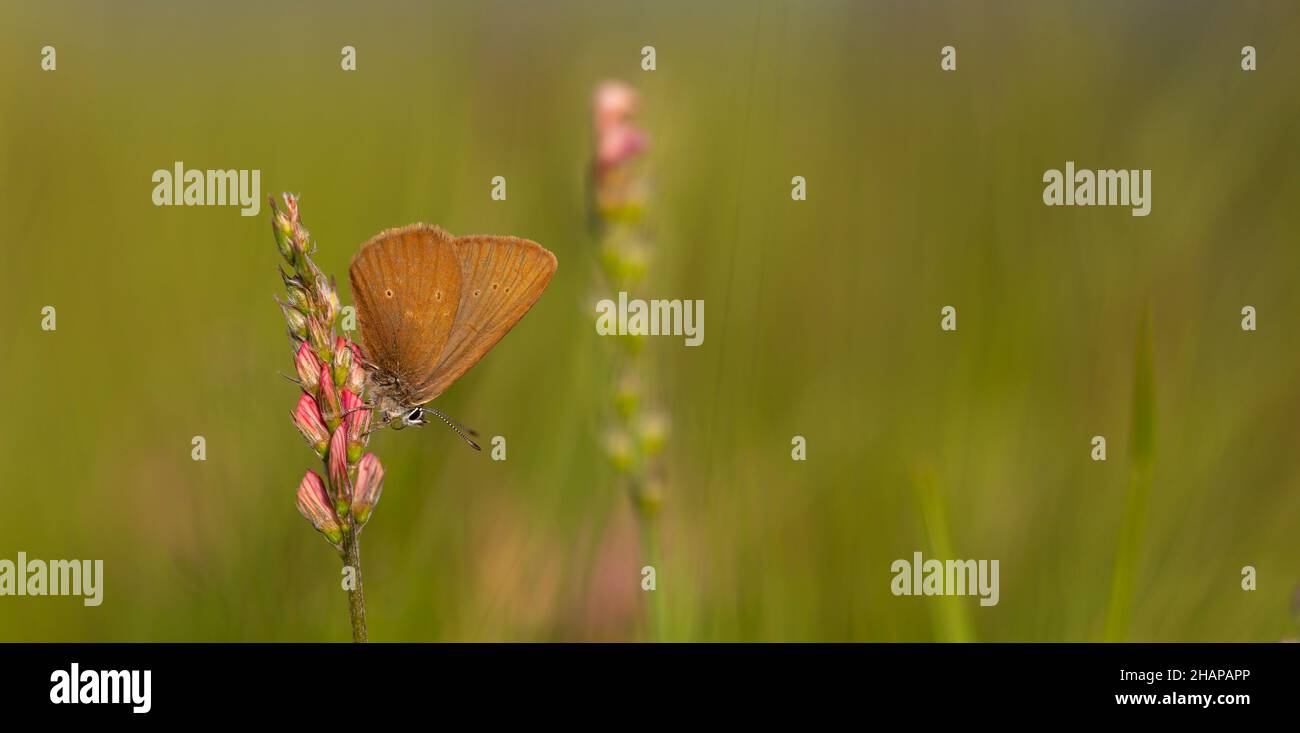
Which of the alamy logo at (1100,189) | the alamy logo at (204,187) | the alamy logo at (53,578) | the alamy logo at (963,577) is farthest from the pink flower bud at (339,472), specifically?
the alamy logo at (1100,189)

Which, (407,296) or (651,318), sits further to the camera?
(651,318)

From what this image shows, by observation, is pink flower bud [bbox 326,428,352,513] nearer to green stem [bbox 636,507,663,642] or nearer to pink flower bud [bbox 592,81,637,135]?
green stem [bbox 636,507,663,642]

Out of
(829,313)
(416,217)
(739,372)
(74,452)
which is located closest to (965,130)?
(829,313)

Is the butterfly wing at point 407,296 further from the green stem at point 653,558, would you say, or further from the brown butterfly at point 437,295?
the green stem at point 653,558

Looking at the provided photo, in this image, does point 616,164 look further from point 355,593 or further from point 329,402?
point 355,593

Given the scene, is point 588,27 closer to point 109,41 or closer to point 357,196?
point 357,196
